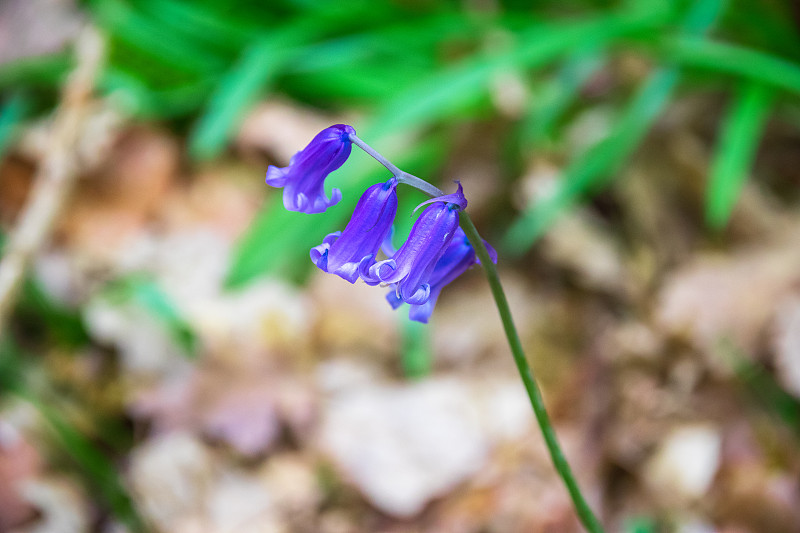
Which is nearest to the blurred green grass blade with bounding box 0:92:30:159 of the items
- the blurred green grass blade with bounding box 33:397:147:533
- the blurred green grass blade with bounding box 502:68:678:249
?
the blurred green grass blade with bounding box 33:397:147:533

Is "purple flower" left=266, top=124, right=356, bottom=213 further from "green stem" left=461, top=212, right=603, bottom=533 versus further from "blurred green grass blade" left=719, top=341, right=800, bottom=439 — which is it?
"blurred green grass blade" left=719, top=341, right=800, bottom=439

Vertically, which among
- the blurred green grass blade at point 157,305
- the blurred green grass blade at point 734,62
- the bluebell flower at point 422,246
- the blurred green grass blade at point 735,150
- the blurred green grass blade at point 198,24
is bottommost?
the bluebell flower at point 422,246

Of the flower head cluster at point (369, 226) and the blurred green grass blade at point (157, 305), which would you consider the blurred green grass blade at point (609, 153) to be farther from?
the flower head cluster at point (369, 226)

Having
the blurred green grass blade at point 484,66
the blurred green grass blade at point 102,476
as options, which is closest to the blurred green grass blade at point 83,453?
the blurred green grass blade at point 102,476

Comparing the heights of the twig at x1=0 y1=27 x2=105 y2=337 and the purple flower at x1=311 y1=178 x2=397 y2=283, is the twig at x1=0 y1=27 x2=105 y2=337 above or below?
above

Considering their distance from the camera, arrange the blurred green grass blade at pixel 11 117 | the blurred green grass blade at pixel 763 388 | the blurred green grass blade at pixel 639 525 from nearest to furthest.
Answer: the blurred green grass blade at pixel 639 525 < the blurred green grass blade at pixel 763 388 < the blurred green grass blade at pixel 11 117

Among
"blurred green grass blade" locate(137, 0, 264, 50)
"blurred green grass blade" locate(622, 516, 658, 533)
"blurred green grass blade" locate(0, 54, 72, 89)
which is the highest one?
"blurred green grass blade" locate(137, 0, 264, 50)

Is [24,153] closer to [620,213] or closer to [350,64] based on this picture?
[350,64]
